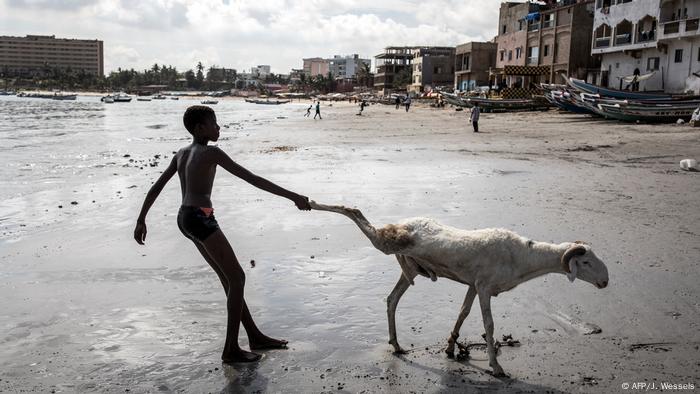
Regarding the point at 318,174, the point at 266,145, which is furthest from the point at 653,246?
the point at 266,145

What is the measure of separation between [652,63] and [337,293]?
39755 millimetres

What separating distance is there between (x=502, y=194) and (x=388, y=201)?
245cm

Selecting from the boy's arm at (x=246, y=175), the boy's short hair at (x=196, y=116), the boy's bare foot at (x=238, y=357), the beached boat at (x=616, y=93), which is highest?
the beached boat at (x=616, y=93)

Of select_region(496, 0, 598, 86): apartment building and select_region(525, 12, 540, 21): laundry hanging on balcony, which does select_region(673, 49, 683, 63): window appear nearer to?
select_region(496, 0, 598, 86): apartment building

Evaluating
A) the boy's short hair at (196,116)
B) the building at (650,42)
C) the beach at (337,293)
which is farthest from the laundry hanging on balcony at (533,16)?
the boy's short hair at (196,116)

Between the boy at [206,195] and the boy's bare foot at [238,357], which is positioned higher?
the boy at [206,195]

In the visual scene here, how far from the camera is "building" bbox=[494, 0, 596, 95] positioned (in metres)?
50.3

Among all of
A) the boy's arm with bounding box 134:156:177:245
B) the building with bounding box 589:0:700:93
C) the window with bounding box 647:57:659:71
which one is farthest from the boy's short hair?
the window with bounding box 647:57:659:71

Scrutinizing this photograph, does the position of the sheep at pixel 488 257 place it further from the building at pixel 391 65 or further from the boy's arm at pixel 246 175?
the building at pixel 391 65

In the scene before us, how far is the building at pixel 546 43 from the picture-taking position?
50281 millimetres

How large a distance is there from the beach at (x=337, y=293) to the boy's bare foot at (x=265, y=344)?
69 millimetres

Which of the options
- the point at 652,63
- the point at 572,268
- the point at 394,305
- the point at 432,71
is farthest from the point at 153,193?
the point at 432,71

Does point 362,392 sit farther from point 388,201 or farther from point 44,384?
point 388,201

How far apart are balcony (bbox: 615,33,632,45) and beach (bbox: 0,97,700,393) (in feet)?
100
